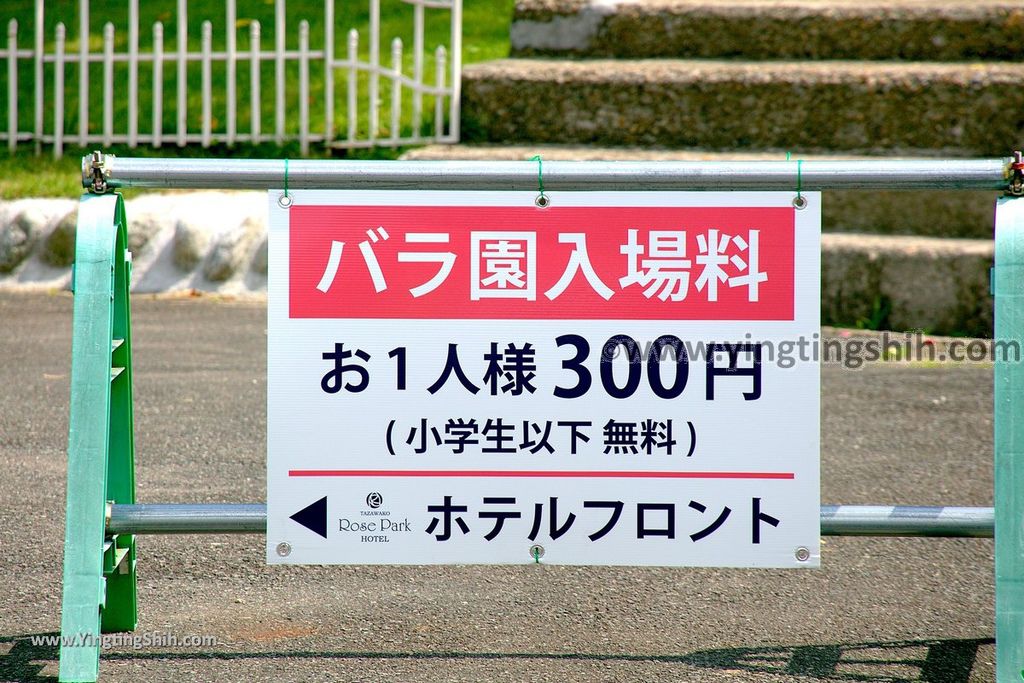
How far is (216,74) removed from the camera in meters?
10.6

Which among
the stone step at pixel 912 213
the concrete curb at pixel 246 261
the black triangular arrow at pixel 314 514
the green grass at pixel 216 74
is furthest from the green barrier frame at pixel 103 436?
the green grass at pixel 216 74

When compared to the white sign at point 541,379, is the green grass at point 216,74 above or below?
above

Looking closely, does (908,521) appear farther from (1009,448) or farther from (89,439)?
(89,439)

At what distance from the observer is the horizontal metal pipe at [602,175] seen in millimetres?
2686

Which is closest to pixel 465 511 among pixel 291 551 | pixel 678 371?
pixel 291 551

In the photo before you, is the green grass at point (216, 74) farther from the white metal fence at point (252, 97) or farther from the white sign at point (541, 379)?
the white sign at point (541, 379)

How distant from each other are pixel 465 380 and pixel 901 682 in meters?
1.23

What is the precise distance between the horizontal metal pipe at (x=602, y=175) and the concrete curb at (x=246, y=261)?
5152 millimetres

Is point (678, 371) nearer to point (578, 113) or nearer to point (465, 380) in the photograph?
point (465, 380)

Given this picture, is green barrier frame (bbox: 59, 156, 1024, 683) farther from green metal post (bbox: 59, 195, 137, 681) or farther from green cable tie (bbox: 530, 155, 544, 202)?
green cable tie (bbox: 530, 155, 544, 202)

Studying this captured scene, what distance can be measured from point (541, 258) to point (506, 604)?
1.11m

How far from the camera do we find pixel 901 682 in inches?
111

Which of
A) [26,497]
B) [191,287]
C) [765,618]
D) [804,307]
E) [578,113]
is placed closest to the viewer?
[804,307]

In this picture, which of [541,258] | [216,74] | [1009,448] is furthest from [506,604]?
[216,74]
